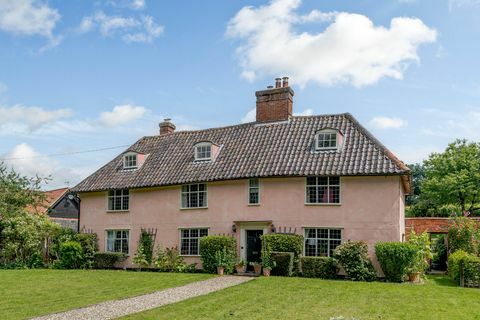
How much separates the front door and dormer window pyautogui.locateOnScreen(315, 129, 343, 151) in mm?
5083

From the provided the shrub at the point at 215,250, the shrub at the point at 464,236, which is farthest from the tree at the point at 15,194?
the shrub at the point at 464,236

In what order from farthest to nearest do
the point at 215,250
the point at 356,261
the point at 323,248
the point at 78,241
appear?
the point at 78,241 → the point at 215,250 → the point at 323,248 → the point at 356,261

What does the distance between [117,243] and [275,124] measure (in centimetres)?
1108

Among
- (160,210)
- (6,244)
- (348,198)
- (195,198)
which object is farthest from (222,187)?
(6,244)

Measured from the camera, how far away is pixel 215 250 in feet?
78.6

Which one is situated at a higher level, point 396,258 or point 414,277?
point 396,258

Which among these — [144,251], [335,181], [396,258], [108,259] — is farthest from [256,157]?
[108,259]

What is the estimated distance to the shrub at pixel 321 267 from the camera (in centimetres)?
2217

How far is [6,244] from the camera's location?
2852 cm

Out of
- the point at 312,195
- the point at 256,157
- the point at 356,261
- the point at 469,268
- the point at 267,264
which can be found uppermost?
the point at 256,157

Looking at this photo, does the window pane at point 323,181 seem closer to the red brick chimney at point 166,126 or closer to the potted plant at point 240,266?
the potted plant at point 240,266

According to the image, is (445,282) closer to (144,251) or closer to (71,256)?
(144,251)

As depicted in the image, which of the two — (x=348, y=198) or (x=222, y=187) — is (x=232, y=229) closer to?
(x=222, y=187)

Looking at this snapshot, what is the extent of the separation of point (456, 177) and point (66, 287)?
132ft
